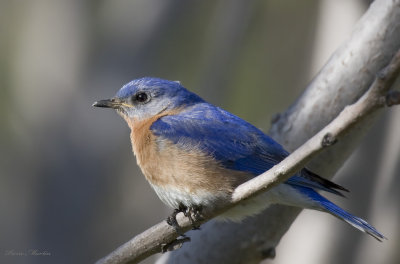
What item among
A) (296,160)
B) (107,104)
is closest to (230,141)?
(107,104)

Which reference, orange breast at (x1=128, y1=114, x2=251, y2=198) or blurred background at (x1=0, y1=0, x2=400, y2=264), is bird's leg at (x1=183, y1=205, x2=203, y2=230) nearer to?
orange breast at (x1=128, y1=114, x2=251, y2=198)

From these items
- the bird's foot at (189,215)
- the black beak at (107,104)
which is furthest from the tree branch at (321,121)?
the black beak at (107,104)

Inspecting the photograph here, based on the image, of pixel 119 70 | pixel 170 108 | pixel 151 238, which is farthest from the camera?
pixel 119 70

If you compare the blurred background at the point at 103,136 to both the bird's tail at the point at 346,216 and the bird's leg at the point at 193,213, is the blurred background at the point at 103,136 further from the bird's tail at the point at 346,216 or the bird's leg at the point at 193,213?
the bird's leg at the point at 193,213

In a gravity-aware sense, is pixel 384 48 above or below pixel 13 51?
above

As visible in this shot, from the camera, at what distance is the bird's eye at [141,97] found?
5.16m

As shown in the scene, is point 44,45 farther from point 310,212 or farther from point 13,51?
point 310,212

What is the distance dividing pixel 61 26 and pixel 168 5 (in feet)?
3.78

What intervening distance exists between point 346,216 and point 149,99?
1899 mm

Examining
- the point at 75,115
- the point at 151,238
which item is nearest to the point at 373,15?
the point at 151,238

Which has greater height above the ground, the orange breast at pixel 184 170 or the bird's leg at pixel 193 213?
the orange breast at pixel 184 170

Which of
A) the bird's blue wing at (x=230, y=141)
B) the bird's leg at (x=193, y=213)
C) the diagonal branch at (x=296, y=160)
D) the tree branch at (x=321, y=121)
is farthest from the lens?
the tree branch at (x=321, y=121)

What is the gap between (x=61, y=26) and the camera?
671cm

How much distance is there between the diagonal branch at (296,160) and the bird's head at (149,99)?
1273mm
